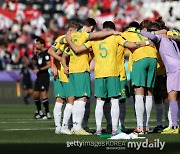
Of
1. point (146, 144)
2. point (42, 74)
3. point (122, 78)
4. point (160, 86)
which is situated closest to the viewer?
point (146, 144)

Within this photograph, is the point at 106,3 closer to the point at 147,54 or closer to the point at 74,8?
the point at 74,8

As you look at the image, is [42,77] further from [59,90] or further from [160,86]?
[160,86]

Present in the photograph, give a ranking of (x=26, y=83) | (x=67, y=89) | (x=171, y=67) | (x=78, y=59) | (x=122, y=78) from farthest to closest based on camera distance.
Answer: (x=26, y=83) < (x=122, y=78) < (x=67, y=89) < (x=171, y=67) < (x=78, y=59)

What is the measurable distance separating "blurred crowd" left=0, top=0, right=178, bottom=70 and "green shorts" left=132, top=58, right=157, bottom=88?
1979 centimetres

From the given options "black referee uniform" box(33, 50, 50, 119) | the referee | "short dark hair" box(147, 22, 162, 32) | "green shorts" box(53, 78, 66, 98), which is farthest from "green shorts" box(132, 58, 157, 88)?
"black referee uniform" box(33, 50, 50, 119)

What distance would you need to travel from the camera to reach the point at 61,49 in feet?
49.8

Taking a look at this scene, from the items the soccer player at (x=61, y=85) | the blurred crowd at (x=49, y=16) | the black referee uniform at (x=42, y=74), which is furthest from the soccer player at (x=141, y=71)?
the blurred crowd at (x=49, y=16)

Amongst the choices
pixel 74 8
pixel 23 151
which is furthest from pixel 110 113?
pixel 74 8

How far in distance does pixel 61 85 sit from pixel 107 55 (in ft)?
5.41

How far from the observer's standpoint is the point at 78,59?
Result: 1478 cm

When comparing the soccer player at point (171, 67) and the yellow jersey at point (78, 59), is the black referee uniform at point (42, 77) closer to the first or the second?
the yellow jersey at point (78, 59)

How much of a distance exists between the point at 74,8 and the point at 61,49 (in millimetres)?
22240

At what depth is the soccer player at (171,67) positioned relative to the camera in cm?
1480

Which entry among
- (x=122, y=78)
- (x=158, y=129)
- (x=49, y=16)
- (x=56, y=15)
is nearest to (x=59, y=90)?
(x=122, y=78)
